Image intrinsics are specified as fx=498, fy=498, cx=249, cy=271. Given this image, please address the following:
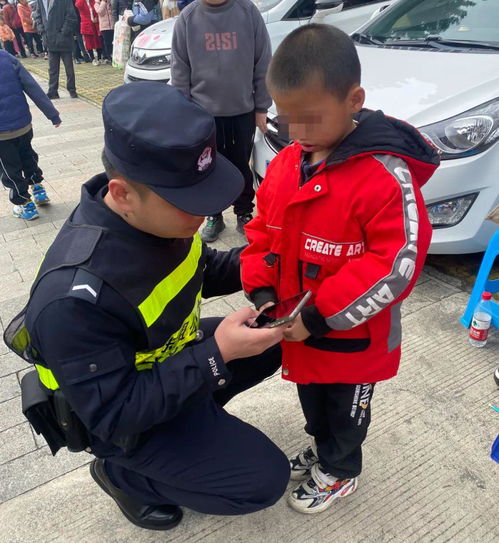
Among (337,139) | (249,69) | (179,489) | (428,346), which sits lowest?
(428,346)

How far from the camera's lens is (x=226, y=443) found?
5.61 ft

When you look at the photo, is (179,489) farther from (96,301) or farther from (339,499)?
(96,301)

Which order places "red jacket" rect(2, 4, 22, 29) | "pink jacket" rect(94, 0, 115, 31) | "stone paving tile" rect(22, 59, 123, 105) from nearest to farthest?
"stone paving tile" rect(22, 59, 123, 105), "pink jacket" rect(94, 0, 115, 31), "red jacket" rect(2, 4, 22, 29)

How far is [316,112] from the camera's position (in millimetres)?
1284

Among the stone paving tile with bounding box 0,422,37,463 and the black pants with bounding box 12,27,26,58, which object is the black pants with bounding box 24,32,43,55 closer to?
the black pants with bounding box 12,27,26,58

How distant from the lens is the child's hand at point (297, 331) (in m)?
1.50

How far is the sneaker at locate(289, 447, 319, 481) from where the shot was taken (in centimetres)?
201

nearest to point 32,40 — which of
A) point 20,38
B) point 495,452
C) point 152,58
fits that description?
point 20,38

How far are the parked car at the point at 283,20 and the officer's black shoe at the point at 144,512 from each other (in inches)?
165

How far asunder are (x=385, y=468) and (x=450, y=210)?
154 centimetres

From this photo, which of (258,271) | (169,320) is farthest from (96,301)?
(258,271)

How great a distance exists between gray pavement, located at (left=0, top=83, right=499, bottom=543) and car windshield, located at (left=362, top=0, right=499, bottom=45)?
1.84m

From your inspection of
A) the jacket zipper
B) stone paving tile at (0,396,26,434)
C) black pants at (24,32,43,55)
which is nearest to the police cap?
the jacket zipper

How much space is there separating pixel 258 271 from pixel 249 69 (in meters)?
2.26
